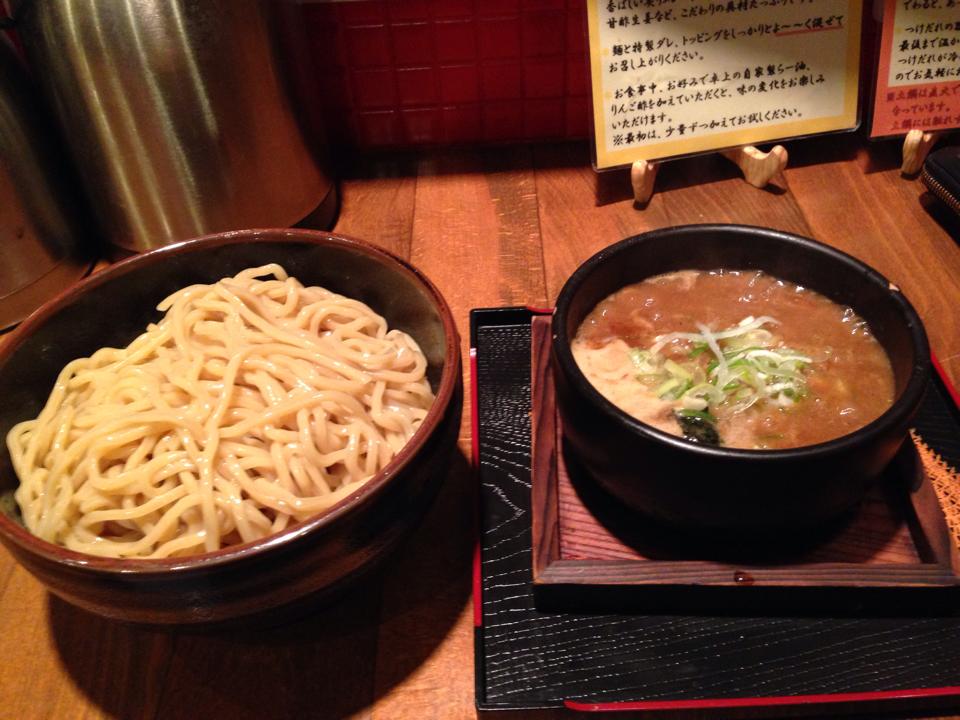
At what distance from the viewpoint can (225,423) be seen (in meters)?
0.92

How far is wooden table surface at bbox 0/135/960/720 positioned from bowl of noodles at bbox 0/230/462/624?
12 cm

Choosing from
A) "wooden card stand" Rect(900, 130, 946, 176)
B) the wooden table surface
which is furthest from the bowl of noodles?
"wooden card stand" Rect(900, 130, 946, 176)

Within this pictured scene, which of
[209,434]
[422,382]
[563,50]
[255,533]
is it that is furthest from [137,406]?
[563,50]

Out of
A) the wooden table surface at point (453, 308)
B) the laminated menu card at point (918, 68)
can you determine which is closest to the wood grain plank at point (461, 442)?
the wooden table surface at point (453, 308)

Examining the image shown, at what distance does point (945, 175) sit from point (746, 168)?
0.40 meters

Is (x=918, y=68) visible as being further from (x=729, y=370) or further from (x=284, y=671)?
(x=284, y=671)

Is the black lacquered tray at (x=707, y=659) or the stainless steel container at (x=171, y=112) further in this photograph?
the stainless steel container at (x=171, y=112)

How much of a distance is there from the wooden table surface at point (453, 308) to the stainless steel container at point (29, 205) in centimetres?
59

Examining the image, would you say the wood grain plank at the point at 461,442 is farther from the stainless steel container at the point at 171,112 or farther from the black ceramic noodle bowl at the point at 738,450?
the stainless steel container at the point at 171,112

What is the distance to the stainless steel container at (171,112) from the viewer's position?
1.28 metres

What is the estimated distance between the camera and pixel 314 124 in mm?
1618

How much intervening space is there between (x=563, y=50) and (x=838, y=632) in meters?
1.41

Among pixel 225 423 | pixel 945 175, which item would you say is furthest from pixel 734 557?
pixel 945 175

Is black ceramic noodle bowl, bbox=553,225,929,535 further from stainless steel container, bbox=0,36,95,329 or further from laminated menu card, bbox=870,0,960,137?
stainless steel container, bbox=0,36,95,329
